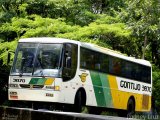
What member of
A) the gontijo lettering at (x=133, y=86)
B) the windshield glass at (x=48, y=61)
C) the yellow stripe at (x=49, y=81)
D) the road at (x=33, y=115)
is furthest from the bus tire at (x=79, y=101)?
the road at (x=33, y=115)

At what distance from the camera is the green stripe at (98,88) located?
65.2 ft

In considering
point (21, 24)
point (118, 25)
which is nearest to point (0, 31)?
Answer: point (21, 24)

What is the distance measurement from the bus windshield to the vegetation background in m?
4.34

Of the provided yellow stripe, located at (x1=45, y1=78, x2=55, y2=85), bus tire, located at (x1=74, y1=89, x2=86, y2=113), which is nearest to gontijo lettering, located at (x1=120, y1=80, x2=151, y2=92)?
bus tire, located at (x1=74, y1=89, x2=86, y2=113)

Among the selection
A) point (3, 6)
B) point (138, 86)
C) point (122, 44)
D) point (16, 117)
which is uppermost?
point (3, 6)

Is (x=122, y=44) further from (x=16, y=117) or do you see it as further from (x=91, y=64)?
(x=16, y=117)

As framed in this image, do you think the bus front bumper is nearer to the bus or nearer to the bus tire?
the bus

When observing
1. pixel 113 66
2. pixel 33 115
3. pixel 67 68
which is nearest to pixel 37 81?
pixel 67 68

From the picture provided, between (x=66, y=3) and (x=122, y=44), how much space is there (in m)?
4.80

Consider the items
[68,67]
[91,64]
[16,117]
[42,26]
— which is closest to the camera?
[16,117]

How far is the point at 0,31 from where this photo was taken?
27.0 metres

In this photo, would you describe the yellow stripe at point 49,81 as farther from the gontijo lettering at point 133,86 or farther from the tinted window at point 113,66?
the gontijo lettering at point 133,86

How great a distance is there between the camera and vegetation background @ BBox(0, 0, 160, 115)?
83.9ft

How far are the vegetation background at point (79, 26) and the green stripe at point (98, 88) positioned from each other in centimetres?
458
